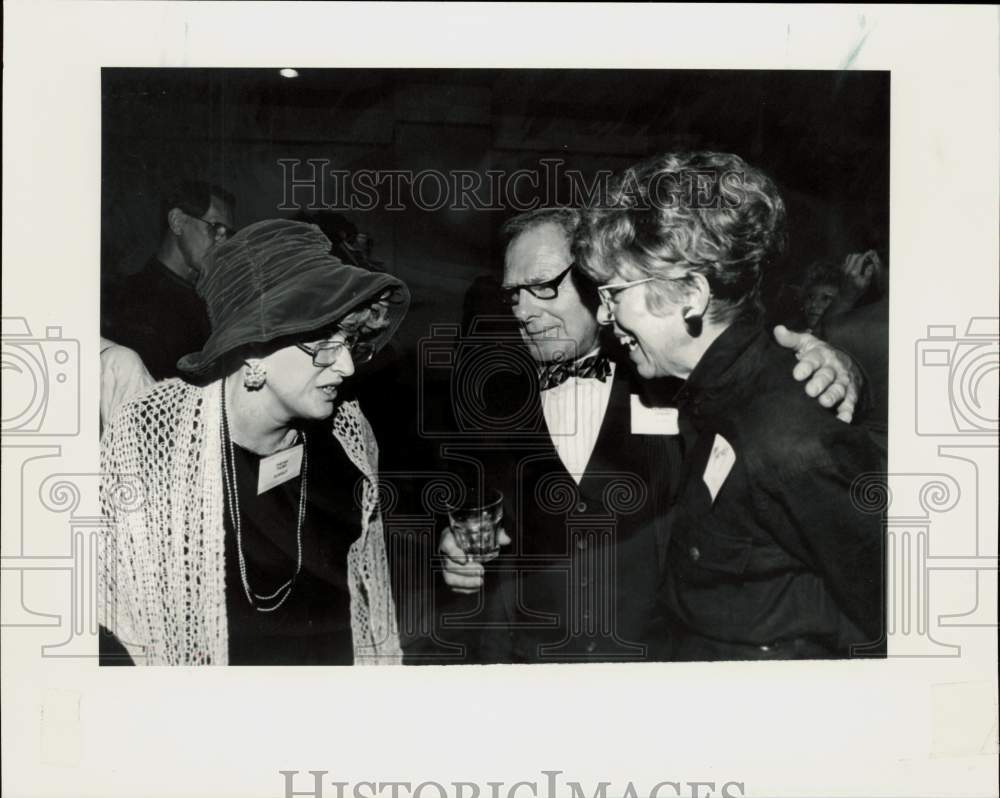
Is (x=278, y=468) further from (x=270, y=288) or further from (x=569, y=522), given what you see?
(x=569, y=522)

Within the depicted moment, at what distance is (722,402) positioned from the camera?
2613mm

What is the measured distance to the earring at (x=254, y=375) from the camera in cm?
257

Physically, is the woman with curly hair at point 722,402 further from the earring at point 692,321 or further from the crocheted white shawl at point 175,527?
the crocheted white shawl at point 175,527

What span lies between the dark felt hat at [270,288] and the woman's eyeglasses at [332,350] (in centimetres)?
6

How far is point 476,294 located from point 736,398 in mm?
821

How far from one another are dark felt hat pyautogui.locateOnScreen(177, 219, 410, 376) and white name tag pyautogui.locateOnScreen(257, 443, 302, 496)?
0.33 metres

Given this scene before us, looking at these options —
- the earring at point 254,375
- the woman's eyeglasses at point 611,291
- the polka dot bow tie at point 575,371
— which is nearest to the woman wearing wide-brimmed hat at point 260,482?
the earring at point 254,375

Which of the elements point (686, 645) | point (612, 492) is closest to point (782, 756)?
point (686, 645)

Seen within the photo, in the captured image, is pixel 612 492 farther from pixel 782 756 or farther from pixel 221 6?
pixel 221 6

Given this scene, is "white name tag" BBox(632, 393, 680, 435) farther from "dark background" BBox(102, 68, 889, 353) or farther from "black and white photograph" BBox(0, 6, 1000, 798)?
"dark background" BBox(102, 68, 889, 353)

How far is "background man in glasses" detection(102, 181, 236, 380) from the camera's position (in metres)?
2.55

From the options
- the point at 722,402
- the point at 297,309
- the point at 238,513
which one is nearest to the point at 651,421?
the point at 722,402

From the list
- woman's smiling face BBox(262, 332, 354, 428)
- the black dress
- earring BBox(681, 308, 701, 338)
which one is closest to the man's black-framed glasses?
earring BBox(681, 308, 701, 338)

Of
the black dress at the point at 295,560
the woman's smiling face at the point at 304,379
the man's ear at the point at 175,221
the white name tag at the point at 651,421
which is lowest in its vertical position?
the black dress at the point at 295,560
